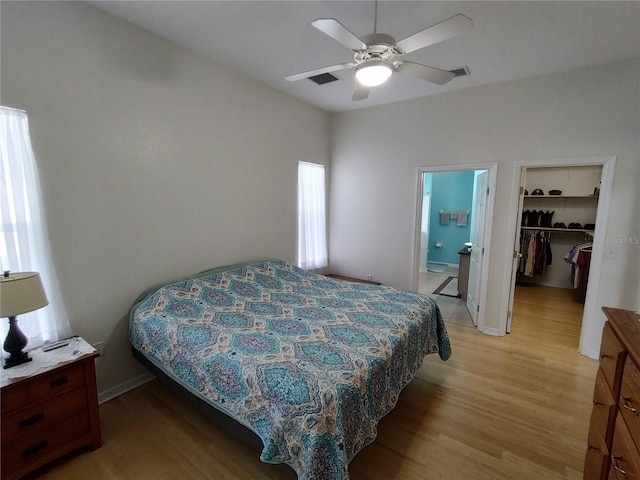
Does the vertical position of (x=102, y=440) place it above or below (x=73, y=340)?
below

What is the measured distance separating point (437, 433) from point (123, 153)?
10.1 ft

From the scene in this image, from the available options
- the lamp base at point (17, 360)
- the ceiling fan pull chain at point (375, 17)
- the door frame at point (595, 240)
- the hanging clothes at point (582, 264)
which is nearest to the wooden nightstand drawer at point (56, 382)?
the lamp base at point (17, 360)

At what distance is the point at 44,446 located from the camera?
166 centimetres

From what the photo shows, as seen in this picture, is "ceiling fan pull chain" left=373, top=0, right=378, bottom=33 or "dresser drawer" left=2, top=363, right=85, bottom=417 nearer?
"dresser drawer" left=2, top=363, right=85, bottom=417

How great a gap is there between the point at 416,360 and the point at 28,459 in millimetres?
2451

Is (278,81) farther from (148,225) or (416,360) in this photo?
(416,360)

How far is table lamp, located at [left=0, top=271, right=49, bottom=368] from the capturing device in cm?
151

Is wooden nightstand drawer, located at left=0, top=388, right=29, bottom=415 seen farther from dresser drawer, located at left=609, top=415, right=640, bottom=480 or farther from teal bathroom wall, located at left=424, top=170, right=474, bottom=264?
teal bathroom wall, located at left=424, top=170, right=474, bottom=264

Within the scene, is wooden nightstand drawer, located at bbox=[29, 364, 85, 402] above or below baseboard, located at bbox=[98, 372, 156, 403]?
above

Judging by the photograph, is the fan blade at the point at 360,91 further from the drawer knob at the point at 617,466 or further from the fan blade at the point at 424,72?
the drawer knob at the point at 617,466

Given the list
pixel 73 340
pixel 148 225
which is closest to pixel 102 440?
pixel 73 340

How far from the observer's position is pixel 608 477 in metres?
1.23

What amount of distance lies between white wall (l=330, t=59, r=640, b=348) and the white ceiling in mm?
261

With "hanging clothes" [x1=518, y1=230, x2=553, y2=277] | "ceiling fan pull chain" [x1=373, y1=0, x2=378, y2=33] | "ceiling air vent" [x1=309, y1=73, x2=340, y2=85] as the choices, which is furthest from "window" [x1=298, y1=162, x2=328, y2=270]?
"hanging clothes" [x1=518, y1=230, x2=553, y2=277]
